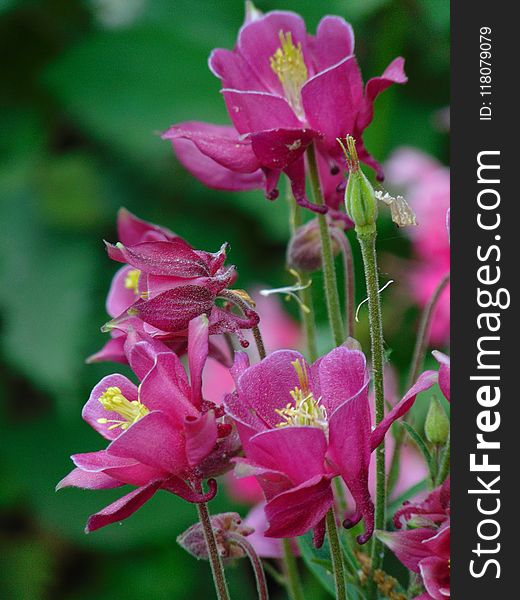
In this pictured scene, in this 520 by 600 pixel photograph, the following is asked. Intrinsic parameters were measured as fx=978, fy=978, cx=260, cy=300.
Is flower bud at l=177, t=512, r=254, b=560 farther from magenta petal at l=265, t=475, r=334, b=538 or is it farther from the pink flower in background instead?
the pink flower in background

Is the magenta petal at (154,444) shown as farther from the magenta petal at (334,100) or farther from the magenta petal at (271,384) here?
the magenta petal at (334,100)

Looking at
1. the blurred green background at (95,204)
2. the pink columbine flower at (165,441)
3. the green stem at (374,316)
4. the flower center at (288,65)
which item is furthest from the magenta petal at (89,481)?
the blurred green background at (95,204)

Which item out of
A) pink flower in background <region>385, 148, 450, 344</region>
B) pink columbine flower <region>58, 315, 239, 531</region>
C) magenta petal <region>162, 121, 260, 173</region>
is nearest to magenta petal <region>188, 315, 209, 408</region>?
pink columbine flower <region>58, 315, 239, 531</region>

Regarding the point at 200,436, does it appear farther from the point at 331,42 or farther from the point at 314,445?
the point at 331,42

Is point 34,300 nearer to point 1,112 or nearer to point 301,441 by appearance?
point 1,112

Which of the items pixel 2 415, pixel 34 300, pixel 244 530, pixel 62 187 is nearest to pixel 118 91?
pixel 62 187

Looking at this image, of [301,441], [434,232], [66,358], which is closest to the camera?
[301,441]
